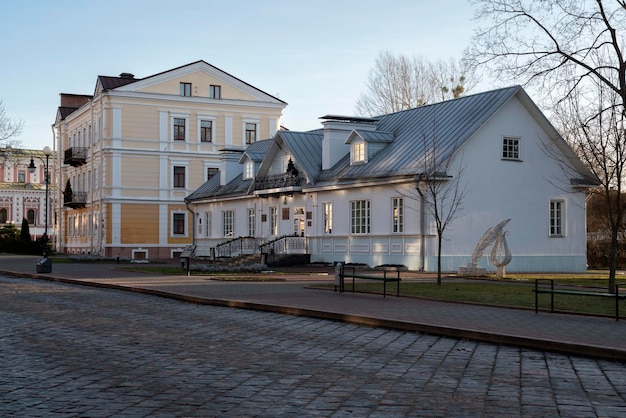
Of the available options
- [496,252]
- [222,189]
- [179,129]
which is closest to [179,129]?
[179,129]

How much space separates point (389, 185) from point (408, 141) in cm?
294

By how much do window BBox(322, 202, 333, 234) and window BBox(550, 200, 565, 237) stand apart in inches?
402

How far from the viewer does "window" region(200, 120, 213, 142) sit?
62000 millimetres

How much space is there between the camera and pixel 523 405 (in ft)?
25.7

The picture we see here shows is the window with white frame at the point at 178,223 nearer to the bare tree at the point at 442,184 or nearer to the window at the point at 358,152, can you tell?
the window at the point at 358,152

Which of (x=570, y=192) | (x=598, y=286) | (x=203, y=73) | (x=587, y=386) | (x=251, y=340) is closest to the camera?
(x=587, y=386)

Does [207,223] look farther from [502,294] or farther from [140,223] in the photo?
[502,294]

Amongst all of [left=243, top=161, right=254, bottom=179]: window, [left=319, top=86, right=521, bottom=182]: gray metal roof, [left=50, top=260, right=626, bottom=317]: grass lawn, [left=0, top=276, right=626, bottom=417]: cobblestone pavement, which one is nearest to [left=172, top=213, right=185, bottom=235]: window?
[left=243, top=161, right=254, bottom=179]: window

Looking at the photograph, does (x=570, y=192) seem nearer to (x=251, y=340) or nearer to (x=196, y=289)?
(x=196, y=289)

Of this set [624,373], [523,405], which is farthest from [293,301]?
[523,405]

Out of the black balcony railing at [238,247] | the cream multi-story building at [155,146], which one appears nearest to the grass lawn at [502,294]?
the black balcony railing at [238,247]

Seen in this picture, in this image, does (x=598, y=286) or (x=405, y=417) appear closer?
(x=405, y=417)

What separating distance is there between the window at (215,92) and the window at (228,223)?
45.9 ft

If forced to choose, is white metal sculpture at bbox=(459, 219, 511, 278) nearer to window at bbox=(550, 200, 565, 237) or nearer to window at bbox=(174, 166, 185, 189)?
window at bbox=(550, 200, 565, 237)
